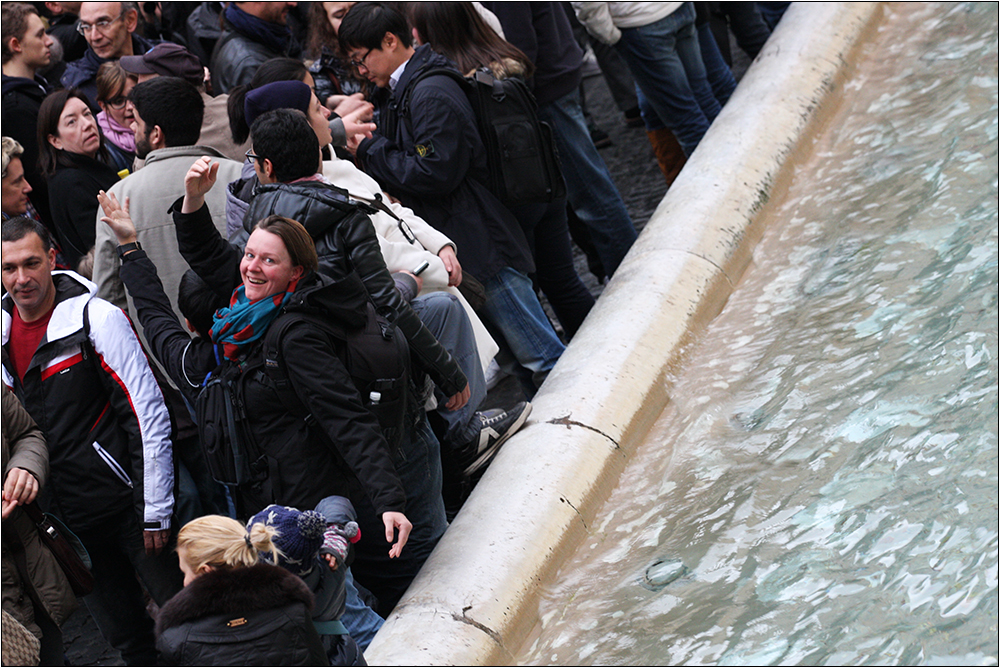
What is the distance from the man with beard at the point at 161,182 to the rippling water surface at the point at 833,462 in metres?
1.48

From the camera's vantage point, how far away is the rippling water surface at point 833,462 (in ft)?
8.48

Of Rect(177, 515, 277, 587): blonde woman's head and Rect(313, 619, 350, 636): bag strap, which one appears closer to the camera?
Rect(177, 515, 277, 587): blonde woman's head

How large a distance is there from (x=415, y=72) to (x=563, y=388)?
43.4 inches

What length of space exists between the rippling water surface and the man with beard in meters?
1.48

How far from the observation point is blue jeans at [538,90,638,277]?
176 inches

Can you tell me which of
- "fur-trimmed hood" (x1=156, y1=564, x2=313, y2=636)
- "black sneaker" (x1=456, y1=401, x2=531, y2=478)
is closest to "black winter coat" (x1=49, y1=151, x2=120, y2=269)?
"black sneaker" (x1=456, y1=401, x2=531, y2=478)

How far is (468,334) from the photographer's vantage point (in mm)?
3477

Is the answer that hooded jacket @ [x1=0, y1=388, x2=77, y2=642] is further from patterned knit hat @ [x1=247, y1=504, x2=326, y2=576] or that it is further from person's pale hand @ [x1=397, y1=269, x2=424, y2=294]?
person's pale hand @ [x1=397, y1=269, x2=424, y2=294]

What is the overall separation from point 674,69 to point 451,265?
2.03 m

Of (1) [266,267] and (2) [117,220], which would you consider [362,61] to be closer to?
(2) [117,220]

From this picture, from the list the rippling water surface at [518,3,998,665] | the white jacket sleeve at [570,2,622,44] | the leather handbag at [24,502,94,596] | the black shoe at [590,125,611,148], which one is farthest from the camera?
the black shoe at [590,125,611,148]

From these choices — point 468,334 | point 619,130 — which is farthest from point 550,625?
point 619,130

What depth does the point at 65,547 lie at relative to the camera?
3.08m

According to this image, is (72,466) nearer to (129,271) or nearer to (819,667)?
(129,271)
